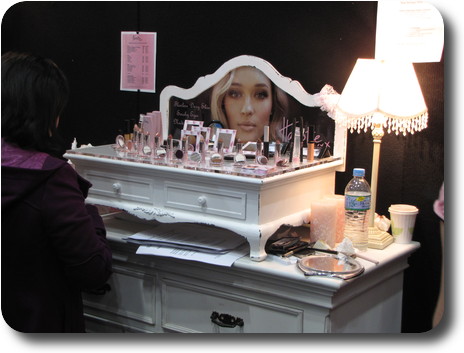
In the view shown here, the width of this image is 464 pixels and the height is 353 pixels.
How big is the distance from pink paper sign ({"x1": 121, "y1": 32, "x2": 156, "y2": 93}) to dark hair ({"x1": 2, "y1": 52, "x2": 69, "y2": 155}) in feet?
2.81

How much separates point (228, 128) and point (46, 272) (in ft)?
2.68

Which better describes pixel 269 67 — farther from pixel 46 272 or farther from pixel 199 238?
pixel 46 272

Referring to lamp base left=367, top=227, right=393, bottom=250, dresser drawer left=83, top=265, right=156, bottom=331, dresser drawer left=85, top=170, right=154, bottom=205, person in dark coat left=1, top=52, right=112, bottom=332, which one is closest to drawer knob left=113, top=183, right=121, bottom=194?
dresser drawer left=85, top=170, right=154, bottom=205

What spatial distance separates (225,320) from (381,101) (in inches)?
29.4

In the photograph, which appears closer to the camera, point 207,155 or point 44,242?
point 44,242

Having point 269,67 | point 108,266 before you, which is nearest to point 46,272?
point 108,266

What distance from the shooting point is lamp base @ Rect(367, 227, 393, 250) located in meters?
1.94

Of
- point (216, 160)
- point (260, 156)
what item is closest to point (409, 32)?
point (260, 156)

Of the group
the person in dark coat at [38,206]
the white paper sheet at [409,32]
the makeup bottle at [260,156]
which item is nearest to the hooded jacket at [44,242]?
the person in dark coat at [38,206]

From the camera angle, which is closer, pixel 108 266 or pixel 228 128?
pixel 108 266

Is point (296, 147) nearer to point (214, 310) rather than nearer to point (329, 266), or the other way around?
point (329, 266)

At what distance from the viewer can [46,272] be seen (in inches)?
63.8

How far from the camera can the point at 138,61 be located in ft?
8.06

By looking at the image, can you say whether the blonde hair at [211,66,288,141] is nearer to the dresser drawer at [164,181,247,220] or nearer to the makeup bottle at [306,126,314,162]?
the makeup bottle at [306,126,314,162]
